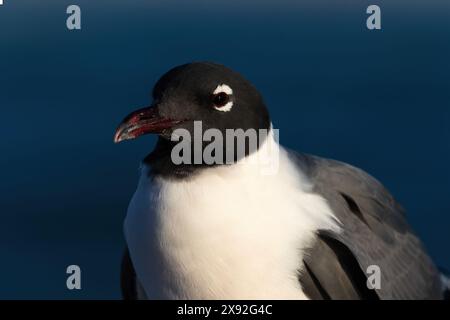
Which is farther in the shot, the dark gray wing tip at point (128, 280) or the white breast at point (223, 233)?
the dark gray wing tip at point (128, 280)

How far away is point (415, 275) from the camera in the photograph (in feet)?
11.1

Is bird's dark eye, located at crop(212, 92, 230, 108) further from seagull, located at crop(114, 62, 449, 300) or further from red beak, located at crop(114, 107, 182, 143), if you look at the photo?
red beak, located at crop(114, 107, 182, 143)

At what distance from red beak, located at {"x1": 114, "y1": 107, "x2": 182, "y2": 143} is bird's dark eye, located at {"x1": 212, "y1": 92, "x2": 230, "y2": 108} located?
105mm

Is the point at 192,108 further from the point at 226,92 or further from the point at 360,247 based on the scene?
the point at 360,247

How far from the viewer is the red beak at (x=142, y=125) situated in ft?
9.90

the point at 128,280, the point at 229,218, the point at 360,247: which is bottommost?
the point at 128,280

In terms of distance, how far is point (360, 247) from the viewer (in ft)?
10.5

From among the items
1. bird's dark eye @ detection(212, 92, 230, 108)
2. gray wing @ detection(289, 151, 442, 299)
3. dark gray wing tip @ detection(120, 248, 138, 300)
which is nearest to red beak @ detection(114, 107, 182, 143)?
bird's dark eye @ detection(212, 92, 230, 108)

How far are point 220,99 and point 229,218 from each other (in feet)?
0.96

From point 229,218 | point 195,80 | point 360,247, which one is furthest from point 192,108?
point 360,247

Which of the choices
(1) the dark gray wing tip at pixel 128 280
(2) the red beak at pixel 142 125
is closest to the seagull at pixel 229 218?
(2) the red beak at pixel 142 125

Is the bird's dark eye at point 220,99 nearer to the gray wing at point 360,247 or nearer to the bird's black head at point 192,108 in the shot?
the bird's black head at point 192,108

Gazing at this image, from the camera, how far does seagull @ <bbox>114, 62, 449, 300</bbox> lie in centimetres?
304

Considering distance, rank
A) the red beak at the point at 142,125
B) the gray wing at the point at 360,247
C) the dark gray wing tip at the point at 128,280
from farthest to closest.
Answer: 1. the dark gray wing tip at the point at 128,280
2. the gray wing at the point at 360,247
3. the red beak at the point at 142,125
